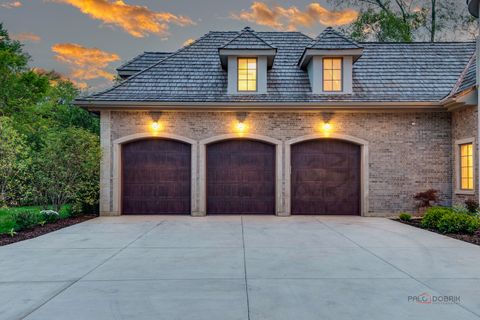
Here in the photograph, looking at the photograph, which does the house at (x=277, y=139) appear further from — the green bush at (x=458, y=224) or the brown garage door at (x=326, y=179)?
the green bush at (x=458, y=224)

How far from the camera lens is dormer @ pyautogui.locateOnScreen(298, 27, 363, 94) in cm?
1198

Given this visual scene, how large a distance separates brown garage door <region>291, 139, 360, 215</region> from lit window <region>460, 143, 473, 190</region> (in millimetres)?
3200

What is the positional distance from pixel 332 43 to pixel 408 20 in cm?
1326

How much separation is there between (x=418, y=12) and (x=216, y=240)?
21.8 m

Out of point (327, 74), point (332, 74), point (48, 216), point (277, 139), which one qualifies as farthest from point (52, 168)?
point (332, 74)

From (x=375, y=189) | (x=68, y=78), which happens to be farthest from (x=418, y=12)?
(x=68, y=78)

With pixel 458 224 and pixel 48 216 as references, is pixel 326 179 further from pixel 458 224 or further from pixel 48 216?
pixel 48 216

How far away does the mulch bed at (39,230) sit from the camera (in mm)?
7715

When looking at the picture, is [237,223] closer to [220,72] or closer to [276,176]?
[276,176]

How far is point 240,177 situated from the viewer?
→ 12.1 metres

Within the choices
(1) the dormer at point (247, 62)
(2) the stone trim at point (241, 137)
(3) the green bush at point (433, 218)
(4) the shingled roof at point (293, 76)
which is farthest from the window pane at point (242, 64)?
(3) the green bush at point (433, 218)

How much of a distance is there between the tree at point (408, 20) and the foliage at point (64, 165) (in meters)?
17.5

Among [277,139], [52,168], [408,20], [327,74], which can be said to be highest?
[408,20]

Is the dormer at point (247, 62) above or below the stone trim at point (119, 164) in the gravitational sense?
above
